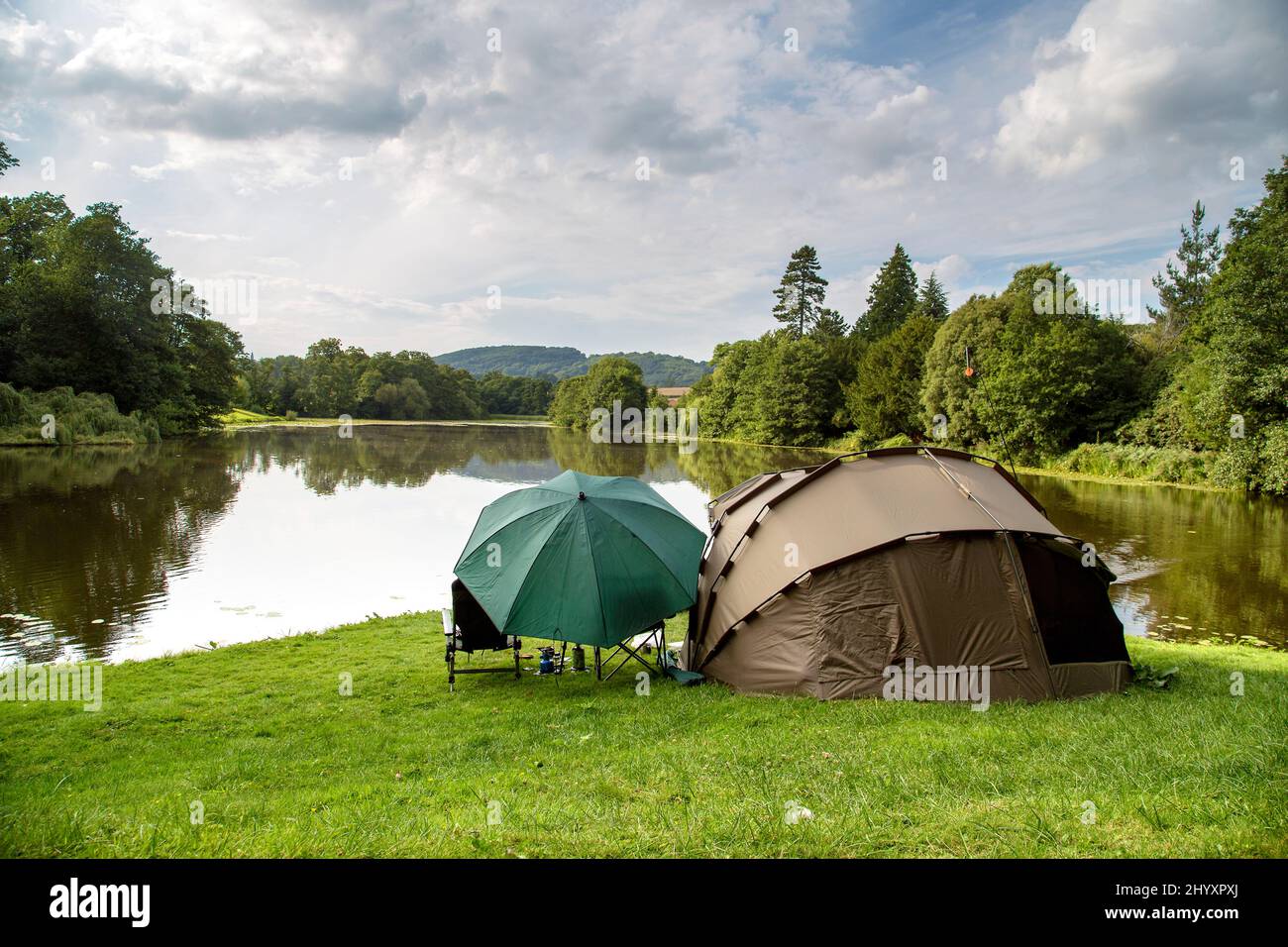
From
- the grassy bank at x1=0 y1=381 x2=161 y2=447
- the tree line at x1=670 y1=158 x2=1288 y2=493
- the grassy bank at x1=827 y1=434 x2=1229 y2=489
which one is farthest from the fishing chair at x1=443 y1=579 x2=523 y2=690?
the grassy bank at x1=0 y1=381 x2=161 y2=447

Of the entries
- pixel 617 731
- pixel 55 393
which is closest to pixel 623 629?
pixel 617 731

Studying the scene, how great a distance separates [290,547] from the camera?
63.9ft

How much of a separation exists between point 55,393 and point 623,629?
54.6 meters

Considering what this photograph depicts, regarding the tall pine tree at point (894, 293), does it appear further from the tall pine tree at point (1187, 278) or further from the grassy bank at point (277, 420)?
the grassy bank at point (277, 420)

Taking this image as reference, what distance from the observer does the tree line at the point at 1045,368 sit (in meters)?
28.3

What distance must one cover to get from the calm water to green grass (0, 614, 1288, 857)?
374 centimetres

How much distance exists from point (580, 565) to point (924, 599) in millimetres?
4055

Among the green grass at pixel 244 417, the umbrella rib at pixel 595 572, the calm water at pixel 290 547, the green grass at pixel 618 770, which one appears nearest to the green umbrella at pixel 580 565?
the umbrella rib at pixel 595 572

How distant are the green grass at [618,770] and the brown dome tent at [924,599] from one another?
45 centimetres

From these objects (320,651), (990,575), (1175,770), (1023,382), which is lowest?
(320,651)

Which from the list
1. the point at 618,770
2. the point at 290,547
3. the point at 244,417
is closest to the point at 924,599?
the point at 618,770

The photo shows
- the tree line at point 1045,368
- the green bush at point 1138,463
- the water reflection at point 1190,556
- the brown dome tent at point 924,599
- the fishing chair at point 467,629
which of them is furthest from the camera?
the green bush at point 1138,463
